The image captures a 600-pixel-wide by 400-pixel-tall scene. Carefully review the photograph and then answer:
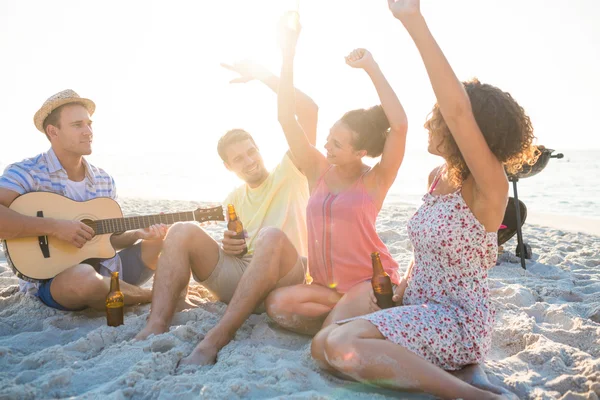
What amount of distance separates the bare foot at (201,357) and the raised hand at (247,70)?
84.0 inches

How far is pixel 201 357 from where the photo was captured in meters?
2.66

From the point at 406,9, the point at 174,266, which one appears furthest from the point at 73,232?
the point at 406,9

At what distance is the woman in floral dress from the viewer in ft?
7.07

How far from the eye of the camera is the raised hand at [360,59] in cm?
299

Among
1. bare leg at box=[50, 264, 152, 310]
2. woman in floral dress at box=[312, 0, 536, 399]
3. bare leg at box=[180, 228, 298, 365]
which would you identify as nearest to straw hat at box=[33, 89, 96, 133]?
bare leg at box=[50, 264, 152, 310]

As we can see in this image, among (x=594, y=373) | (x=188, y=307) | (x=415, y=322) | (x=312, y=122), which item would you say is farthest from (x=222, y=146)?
(x=594, y=373)

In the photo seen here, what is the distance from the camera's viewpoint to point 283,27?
3.22 metres

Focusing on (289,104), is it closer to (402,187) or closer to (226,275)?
(226,275)

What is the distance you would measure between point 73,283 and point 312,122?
208cm

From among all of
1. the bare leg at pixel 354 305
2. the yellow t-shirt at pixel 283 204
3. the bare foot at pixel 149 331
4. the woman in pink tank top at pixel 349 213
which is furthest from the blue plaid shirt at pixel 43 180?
the bare leg at pixel 354 305

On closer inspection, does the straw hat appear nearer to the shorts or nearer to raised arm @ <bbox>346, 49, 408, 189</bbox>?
the shorts

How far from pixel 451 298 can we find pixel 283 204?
5.26 feet

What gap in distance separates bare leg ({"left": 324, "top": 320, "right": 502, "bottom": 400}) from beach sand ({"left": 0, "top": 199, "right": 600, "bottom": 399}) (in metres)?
0.12

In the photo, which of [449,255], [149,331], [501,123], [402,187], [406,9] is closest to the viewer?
[406,9]
